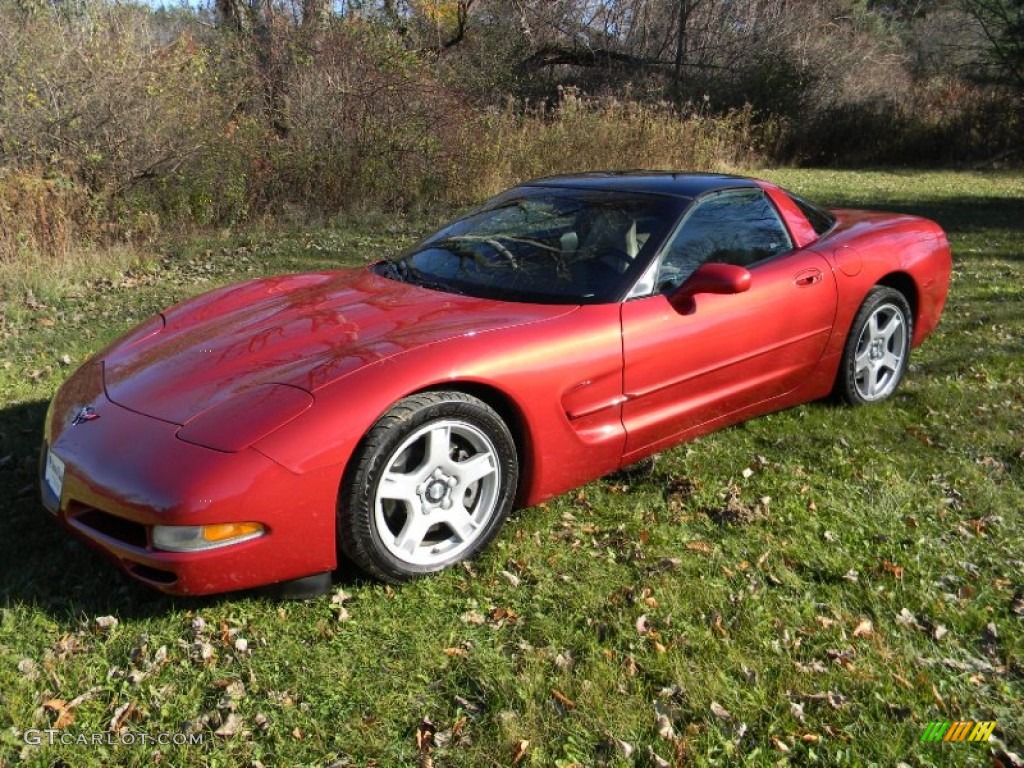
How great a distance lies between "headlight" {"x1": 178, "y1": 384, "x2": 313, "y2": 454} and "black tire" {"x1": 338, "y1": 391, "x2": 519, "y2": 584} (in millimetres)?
259

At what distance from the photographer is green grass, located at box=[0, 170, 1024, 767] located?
7.36ft

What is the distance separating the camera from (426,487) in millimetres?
2873

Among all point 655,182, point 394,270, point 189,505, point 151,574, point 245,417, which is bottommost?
point 151,574

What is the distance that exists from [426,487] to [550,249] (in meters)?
1.34

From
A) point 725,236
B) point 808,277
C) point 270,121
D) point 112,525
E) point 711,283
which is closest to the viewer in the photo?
point 112,525

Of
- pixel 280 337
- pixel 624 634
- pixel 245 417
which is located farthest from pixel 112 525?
pixel 624 634

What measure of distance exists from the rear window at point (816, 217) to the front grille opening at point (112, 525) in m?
3.51

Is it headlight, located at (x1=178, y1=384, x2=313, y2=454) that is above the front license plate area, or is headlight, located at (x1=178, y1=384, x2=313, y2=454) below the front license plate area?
above

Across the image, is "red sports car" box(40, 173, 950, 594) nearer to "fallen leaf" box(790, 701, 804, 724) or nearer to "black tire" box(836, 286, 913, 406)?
"black tire" box(836, 286, 913, 406)

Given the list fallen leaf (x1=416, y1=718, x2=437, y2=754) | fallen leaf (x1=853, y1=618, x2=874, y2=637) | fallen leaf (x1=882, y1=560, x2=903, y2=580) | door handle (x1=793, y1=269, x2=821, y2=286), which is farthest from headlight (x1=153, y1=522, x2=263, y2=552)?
door handle (x1=793, y1=269, x2=821, y2=286)

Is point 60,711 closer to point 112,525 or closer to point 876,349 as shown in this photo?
point 112,525

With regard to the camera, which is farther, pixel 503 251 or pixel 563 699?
pixel 503 251

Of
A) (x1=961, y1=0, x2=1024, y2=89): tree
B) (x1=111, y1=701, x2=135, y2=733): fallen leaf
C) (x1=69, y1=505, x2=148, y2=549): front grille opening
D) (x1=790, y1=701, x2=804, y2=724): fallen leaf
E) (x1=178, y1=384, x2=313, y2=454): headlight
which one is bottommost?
(x1=111, y1=701, x2=135, y2=733): fallen leaf

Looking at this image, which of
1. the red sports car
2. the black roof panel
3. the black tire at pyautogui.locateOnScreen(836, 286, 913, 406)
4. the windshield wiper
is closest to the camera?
the red sports car
